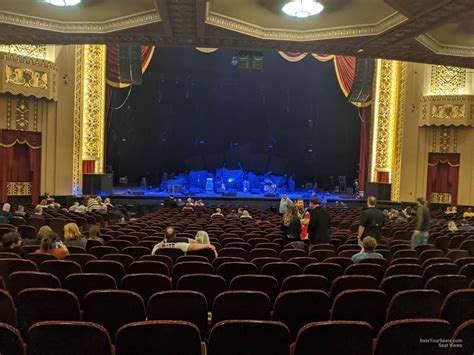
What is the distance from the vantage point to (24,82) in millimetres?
15570

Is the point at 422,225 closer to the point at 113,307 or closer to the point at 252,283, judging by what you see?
the point at 252,283

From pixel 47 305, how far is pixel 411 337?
244 centimetres

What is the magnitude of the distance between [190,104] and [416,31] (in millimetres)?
15989

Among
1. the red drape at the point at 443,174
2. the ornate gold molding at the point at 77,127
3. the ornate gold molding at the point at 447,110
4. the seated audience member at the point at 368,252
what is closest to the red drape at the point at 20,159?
the ornate gold molding at the point at 77,127

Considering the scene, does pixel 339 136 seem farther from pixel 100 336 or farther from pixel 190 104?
pixel 100 336

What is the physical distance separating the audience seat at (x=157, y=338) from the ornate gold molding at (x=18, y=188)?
1566 cm

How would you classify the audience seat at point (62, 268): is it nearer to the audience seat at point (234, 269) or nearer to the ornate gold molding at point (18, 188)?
the audience seat at point (234, 269)

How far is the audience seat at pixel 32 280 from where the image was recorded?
147 inches

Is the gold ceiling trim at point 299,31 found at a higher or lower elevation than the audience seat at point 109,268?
higher

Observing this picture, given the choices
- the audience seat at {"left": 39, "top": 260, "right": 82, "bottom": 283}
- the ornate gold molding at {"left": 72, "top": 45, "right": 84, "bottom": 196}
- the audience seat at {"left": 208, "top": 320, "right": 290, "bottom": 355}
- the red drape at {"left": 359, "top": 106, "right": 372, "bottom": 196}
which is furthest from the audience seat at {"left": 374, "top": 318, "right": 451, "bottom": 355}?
the red drape at {"left": 359, "top": 106, "right": 372, "bottom": 196}

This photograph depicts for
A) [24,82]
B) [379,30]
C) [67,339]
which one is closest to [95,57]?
[24,82]

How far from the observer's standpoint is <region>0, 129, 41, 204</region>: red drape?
15.6m

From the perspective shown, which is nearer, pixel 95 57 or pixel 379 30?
pixel 379 30

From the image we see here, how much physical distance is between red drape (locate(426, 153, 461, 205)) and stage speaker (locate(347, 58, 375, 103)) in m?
4.21
